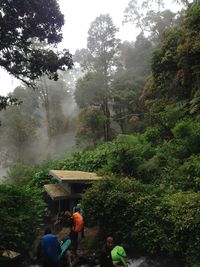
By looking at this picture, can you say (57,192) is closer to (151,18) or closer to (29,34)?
(29,34)

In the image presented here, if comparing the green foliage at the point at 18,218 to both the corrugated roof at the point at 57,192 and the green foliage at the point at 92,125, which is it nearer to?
the corrugated roof at the point at 57,192

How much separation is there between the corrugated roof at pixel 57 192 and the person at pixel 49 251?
28.5ft

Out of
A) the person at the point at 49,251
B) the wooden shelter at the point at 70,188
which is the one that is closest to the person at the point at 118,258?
the person at the point at 49,251

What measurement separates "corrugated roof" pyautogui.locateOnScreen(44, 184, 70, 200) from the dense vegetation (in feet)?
3.12

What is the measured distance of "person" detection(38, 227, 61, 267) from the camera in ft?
28.8

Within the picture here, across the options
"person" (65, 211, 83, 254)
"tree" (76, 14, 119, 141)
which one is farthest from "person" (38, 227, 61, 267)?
"tree" (76, 14, 119, 141)

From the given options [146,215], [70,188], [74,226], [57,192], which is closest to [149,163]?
[70,188]

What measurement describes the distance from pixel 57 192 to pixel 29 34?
26.8 feet

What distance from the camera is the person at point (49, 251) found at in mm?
8781

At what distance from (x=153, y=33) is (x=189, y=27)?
28.3 metres

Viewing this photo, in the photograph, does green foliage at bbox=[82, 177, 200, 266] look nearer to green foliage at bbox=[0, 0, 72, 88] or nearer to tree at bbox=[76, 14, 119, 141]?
green foliage at bbox=[0, 0, 72, 88]

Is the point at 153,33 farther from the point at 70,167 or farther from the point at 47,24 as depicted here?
the point at 47,24

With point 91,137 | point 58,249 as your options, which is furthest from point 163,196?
point 91,137

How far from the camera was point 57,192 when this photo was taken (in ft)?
61.2
